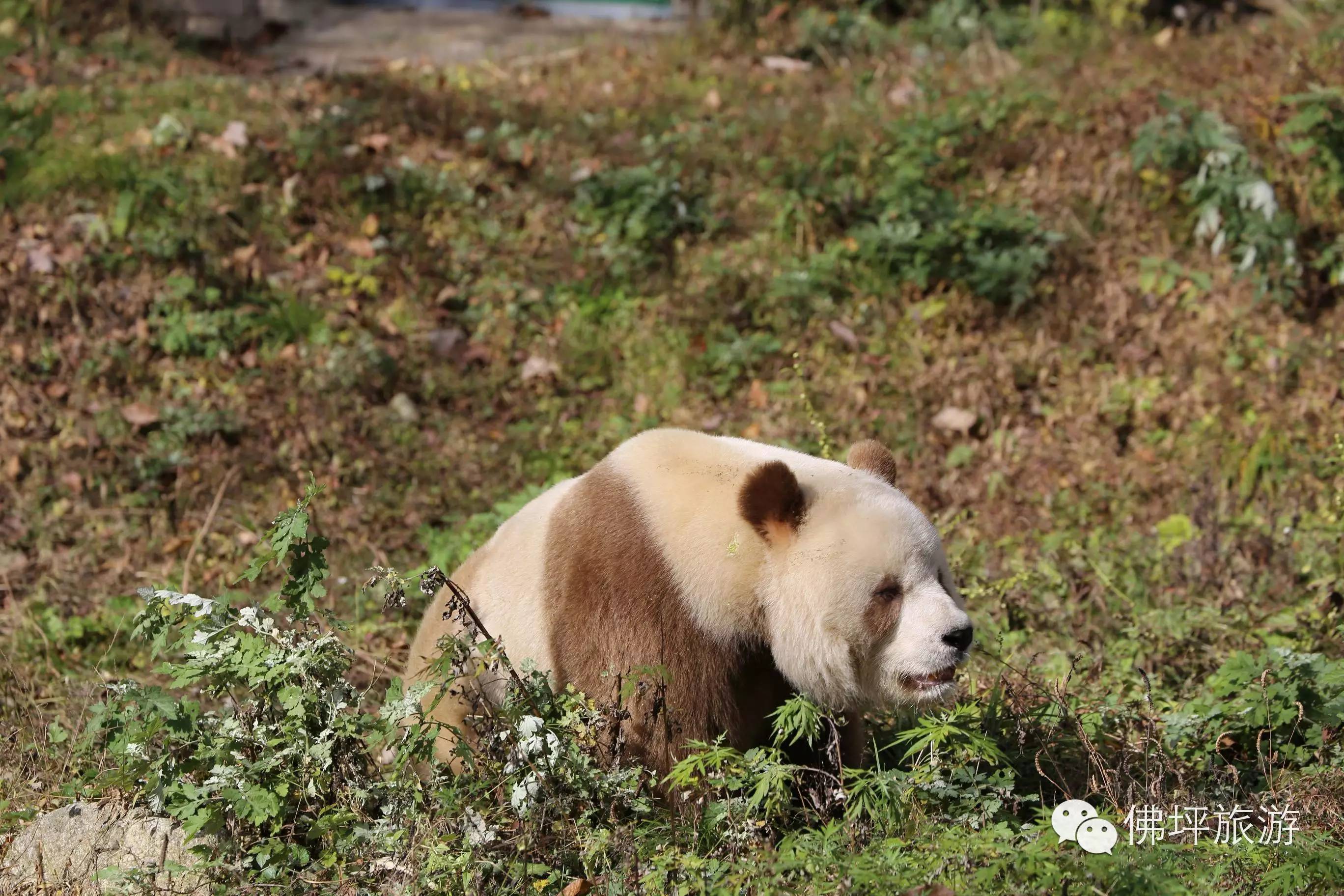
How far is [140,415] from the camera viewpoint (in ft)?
22.5

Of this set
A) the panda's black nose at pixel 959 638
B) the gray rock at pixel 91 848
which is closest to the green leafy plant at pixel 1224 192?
the panda's black nose at pixel 959 638

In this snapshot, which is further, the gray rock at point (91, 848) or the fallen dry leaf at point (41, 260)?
the fallen dry leaf at point (41, 260)

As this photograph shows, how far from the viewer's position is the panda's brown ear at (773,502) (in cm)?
342

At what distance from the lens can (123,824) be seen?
3695mm

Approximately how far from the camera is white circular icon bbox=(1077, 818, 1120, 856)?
10.3 ft

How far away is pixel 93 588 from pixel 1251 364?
6064mm

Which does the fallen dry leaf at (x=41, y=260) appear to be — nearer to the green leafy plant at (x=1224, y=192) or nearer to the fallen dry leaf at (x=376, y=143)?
the fallen dry leaf at (x=376, y=143)

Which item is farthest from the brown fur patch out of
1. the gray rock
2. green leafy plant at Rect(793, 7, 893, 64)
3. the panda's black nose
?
green leafy plant at Rect(793, 7, 893, 64)

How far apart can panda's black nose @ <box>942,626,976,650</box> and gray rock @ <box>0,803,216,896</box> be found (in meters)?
2.13

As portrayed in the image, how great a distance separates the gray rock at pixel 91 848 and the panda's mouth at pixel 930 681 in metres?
2.01

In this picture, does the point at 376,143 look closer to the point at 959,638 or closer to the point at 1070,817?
the point at 959,638

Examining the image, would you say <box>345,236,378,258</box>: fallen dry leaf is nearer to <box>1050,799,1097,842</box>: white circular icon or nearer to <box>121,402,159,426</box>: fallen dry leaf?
<box>121,402,159,426</box>: fallen dry leaf

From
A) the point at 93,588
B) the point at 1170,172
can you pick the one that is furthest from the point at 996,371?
the point at 93,588

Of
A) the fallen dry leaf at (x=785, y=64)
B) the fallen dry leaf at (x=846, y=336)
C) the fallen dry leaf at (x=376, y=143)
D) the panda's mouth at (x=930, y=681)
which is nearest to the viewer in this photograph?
the panda's mouth at (x=930, y=681)
